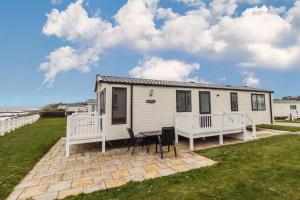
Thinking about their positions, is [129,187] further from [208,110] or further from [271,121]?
[271,121]

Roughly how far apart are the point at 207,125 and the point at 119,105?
4078mm

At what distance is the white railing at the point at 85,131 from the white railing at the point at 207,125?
3.49 meters

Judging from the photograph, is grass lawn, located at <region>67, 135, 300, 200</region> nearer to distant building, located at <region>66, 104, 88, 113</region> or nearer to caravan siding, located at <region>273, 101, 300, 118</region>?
distant building, located at <region>66, 104, 88, 113</region>

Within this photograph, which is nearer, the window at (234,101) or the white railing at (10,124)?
the window at (234,101)

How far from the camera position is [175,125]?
8008 millimetres

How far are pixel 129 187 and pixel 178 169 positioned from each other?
1.57m

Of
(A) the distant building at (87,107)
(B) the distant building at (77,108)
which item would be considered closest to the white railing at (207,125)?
(A) the distant building at (87,107)

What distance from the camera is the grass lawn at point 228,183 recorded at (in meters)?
3.02

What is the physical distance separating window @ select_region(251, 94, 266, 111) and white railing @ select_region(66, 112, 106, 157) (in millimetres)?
9510

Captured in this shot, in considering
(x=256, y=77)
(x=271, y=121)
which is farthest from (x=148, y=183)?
(x=256, y=77)

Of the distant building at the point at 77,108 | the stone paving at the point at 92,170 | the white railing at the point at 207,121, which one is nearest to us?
the stone paving at the point at 92,170

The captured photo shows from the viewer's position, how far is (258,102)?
10.7 m

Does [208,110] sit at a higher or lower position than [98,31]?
lower

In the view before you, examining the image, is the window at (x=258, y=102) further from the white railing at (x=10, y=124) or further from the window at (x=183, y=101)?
the white railing at (x=10, y=124)
